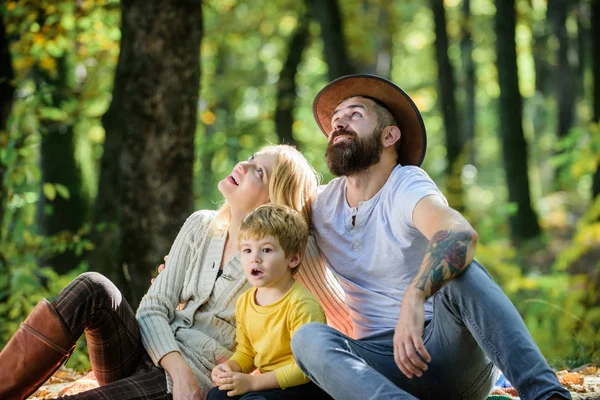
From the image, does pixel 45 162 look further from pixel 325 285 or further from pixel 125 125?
pixel 325 285

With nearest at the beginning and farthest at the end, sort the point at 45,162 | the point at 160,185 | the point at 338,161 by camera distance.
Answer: the point at 338,161
the point at 160,185
the point at 45,162

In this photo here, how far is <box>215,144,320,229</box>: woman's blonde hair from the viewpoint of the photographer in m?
3.88

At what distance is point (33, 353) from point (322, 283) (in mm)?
1480

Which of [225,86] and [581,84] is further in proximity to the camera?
[581,84]

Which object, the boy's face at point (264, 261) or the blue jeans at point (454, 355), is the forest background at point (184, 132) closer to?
the boy's face at point (264, 261)

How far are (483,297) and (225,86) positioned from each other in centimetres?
1170

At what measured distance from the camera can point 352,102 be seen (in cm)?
404

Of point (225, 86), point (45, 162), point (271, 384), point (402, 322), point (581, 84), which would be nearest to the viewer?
point (402, 322)

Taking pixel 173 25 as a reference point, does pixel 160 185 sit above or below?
below

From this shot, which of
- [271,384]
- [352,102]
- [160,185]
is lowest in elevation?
[271,384]

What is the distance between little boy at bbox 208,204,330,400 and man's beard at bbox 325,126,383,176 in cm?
43

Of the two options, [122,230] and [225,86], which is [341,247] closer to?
[122,230]

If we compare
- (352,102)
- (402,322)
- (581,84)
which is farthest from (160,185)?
(581,84)

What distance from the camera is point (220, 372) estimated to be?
10.8ft
